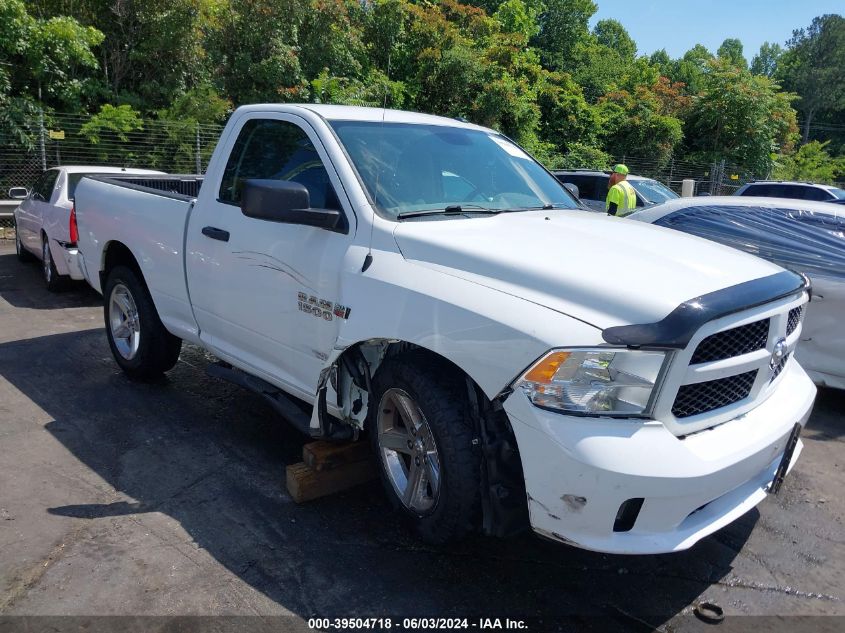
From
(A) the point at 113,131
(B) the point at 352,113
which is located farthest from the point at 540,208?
(A) the point at 113,131

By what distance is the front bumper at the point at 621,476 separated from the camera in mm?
2410

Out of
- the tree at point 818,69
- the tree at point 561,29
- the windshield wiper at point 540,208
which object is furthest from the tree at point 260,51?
the tree at point 818,69

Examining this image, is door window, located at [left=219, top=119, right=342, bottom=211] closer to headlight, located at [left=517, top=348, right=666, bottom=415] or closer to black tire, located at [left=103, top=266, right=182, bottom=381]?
black tire, located at [left=103, top=266, right=182, bottom=381]

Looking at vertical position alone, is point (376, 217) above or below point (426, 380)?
above

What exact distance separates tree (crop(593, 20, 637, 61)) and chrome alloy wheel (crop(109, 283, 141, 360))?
64.9 m

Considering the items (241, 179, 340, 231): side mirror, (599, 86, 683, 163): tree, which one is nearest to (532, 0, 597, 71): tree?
(599, 86, 683, 163): tree

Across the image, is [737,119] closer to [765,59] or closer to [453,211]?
[453,211]

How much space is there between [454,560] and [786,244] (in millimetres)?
3991

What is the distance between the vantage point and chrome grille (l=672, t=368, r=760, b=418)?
2621 mm

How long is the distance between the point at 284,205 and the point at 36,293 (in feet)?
23.1

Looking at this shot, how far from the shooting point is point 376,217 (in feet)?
11.0

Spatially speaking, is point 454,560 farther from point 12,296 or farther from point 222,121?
point 222,121

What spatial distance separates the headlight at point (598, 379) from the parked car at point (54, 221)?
6.98 m

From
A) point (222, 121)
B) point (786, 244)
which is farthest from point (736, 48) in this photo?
point (786, 244)
